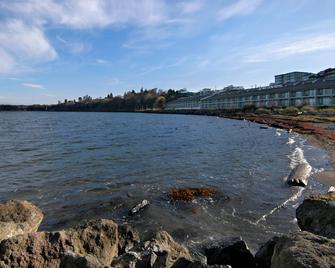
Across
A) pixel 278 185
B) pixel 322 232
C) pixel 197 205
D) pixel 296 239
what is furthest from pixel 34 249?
pixel 278 185

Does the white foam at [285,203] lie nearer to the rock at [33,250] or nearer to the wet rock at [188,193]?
the wet rock at [188,193]

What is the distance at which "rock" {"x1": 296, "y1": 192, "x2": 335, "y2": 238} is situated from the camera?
8320 millimetres

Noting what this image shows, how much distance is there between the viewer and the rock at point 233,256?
8.66m

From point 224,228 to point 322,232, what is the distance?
16.8ft

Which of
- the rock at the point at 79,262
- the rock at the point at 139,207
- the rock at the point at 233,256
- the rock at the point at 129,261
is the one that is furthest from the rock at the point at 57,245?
the rock at the point at 139,207

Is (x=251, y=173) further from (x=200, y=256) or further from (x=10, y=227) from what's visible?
(x=10, y=227)

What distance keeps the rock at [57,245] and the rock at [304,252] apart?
12.9 feet

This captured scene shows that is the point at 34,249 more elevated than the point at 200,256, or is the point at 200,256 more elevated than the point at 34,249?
the point at 34,249

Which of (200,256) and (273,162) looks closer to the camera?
(200,256)

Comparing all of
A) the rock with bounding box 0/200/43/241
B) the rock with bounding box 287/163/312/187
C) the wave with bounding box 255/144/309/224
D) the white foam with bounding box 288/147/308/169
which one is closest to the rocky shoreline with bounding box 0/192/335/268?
the rock with bounding box 0/200/43/241

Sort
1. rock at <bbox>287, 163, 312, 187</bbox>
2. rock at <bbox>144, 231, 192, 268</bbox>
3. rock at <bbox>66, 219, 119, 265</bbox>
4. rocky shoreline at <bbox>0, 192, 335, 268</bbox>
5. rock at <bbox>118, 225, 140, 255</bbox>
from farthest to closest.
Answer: rock at <bbox>287, 163, 312, 187</bbox>, rock at <bbox>118, 225, 140, 255</bbox>, rock at <bbox>66, 219, 119, 265</bbox>, rock at <bbox>144, 231, 192, 268</bbox>, rocky shoreline at <bbox>0, 192, 335, 268</bbox>

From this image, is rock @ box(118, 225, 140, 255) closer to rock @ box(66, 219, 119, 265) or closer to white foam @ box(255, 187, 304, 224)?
rock @ box(66, 219, 119, 265)

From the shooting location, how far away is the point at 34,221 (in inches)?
420

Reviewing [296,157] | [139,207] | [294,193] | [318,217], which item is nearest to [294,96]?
[296,157]
